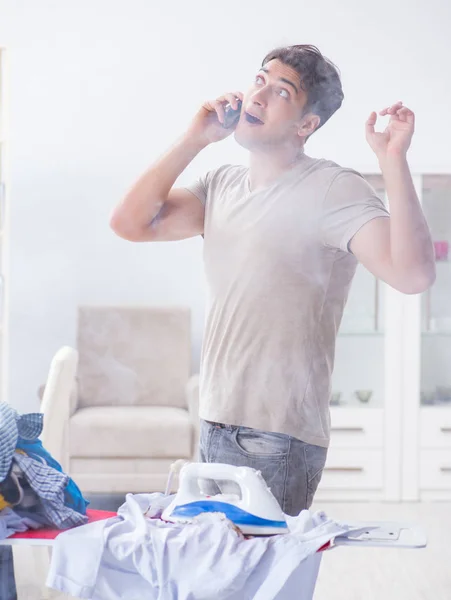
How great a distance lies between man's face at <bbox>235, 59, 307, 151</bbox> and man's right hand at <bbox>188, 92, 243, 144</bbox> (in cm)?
5

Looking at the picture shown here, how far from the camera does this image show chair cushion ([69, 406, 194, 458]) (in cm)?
211

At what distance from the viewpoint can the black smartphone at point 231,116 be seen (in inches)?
48.4

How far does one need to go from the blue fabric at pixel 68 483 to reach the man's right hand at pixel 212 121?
1.64ft

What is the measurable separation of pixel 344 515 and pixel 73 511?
0.96m

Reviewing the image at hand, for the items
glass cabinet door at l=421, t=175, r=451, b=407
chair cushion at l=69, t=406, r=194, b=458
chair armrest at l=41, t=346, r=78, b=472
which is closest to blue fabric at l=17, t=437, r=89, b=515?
chair armrest at l=41, t=346, r=78, b=472


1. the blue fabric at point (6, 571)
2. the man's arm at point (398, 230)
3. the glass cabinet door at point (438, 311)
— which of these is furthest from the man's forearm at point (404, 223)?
the glass cabinet door at point (438, 311)

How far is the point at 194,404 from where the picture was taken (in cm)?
220

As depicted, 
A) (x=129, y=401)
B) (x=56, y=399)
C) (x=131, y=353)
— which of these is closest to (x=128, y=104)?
(x=131, y=353)

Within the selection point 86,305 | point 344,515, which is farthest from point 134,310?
point 344,515

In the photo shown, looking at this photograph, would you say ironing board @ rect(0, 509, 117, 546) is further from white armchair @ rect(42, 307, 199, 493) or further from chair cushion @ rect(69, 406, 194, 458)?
chair cushion @ rect(69, 406, 194, 458)

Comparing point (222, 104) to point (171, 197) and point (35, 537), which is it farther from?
point (35, 537)

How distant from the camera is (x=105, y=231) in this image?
268cm

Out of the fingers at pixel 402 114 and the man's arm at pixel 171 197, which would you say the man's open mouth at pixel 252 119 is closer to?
the man's arm at pixel 171 197

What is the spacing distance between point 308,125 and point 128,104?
4.07 ft
